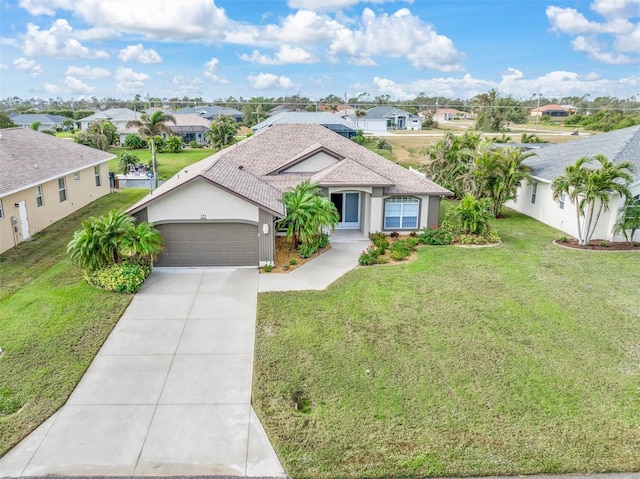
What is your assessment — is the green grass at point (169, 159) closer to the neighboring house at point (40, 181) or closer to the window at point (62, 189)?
the neighboring house at point (40, 181)

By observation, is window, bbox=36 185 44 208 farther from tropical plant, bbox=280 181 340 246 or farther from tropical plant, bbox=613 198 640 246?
tropical plant, bbox=613 198 640 246

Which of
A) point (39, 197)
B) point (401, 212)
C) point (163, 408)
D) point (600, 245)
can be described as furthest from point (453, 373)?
point (39, 197)

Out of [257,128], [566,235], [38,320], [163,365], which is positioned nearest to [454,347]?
[163,365]

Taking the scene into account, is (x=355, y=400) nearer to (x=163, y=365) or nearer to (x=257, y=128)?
(x=163, y=365)

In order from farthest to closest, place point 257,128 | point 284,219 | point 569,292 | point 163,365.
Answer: point 257,128, point 284,219, point 569,292, point 163,365

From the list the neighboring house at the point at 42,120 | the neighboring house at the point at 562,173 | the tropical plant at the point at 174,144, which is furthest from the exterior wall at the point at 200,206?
the neighboring house at the point at 42,120

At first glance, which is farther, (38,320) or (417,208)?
(417,208)

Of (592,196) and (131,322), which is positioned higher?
(592,196)

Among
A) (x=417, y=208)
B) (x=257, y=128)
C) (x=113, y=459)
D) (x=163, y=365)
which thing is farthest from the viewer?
(x=257, y=128)
